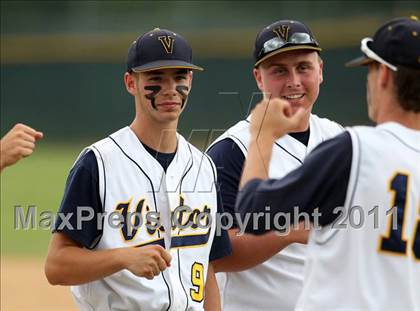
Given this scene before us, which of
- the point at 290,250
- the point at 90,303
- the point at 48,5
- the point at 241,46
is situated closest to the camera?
the point at 90,303

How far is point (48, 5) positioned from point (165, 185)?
1355cm

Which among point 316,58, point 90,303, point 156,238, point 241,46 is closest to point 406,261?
point 156,238

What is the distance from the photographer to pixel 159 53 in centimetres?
333

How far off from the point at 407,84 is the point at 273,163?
1282mm

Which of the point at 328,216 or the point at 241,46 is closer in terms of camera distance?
the point at 328,216

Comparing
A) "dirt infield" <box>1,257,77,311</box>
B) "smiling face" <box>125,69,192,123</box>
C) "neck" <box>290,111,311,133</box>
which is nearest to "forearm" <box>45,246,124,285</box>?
"smiling face" <box>125,69,192,123</box>

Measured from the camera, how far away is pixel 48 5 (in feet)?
53.2

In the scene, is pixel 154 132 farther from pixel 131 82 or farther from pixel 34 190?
pixel 34 190

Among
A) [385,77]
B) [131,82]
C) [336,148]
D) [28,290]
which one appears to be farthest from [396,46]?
[28,290]

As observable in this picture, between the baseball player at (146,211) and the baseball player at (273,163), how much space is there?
13cm

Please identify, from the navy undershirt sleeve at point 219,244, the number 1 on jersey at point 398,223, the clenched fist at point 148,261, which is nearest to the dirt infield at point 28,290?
the navy undershirt sleeve at point 219,244

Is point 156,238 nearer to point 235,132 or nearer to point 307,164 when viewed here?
point 235,132

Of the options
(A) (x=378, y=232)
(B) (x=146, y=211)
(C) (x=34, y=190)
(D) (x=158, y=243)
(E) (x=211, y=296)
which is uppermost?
(A) (x=378, y=232)

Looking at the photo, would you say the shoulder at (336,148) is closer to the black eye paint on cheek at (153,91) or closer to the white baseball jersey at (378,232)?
the white baseball jersey at (378,232)
